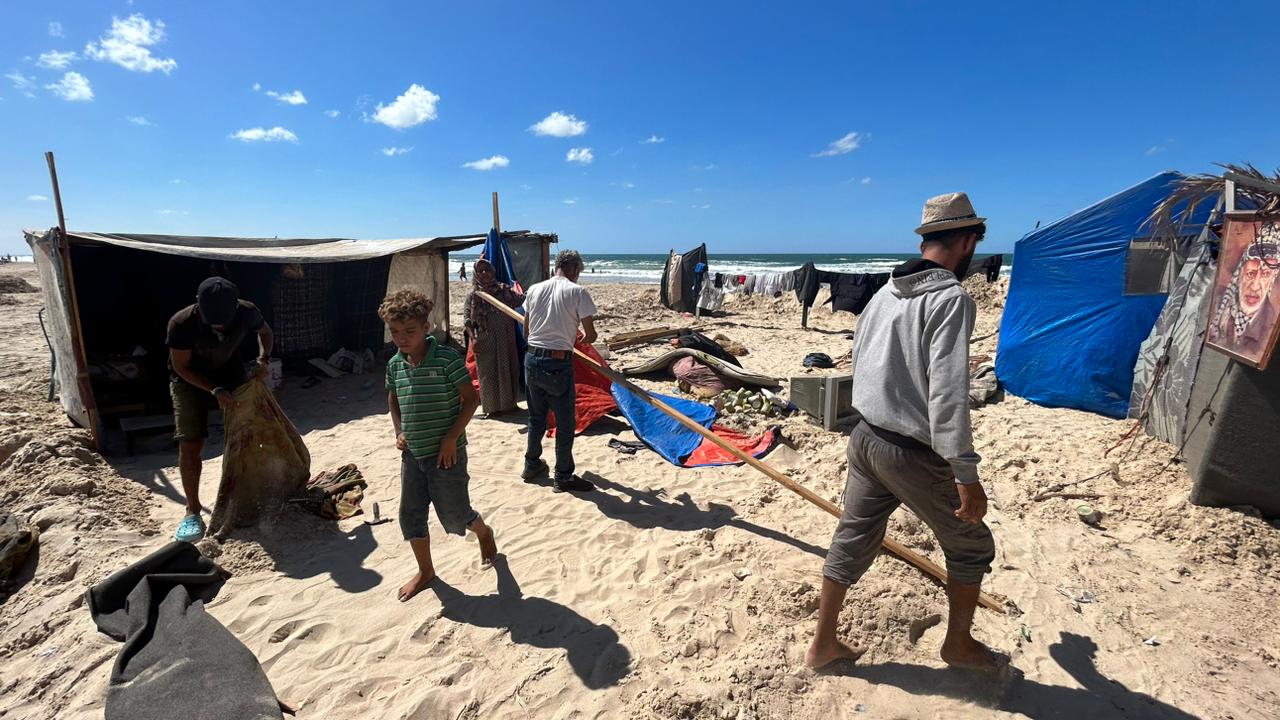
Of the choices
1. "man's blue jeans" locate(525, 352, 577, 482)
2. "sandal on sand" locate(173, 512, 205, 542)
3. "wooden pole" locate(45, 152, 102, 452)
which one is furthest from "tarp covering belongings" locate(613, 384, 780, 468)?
"wooden pole" locate(45, 152, 102, 452)

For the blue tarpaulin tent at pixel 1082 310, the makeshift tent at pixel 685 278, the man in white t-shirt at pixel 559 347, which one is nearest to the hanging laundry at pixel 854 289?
the makeshift tent at pixel 685 278

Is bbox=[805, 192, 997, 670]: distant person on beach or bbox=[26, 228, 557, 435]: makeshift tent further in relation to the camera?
bbox=[26, 228, 557, 435]: makeshift tent

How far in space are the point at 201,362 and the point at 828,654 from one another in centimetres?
415

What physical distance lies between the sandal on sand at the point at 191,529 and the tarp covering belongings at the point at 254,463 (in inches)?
5.5

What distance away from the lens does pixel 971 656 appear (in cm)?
231

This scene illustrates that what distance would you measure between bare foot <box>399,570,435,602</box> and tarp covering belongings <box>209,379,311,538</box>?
1.43m

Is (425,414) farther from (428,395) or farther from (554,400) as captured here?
(554,400)

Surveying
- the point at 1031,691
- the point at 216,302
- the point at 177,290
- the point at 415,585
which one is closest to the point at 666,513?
the point at 415,585

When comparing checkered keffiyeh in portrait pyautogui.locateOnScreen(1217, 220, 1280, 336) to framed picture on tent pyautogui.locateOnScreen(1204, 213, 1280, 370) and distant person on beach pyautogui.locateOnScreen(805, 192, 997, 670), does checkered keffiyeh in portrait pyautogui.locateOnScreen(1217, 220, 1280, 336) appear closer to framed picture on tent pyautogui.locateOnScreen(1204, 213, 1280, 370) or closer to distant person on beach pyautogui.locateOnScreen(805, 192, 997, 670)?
framed picture on tent pyautogui.locateOnScreen(1204, 213, 1280, 370)

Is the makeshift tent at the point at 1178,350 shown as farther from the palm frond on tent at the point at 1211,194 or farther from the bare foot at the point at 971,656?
the bare foot at the point at 971,656

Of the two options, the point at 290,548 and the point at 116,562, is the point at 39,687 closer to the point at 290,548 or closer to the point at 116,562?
the point at 116,562

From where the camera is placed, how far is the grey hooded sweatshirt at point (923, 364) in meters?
1.79

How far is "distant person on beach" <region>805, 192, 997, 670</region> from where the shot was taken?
5.94 feet

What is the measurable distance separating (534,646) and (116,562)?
2755mm
